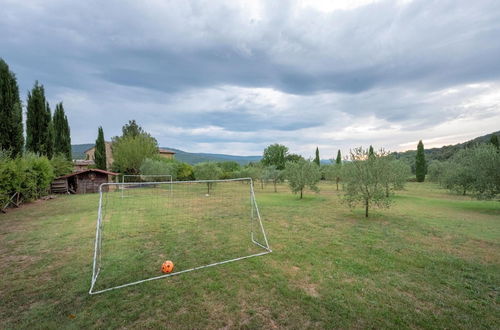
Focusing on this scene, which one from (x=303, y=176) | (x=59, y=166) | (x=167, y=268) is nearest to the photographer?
(x=167, y=268)

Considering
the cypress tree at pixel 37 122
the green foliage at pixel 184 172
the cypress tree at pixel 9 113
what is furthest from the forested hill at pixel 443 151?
the cypress tree at pixel 9 113

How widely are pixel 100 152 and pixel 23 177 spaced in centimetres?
2381

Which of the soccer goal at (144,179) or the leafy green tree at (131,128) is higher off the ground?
the leafy green tree at (131,128)

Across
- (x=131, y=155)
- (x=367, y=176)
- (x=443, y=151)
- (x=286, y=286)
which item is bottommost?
(x=286, y=286)

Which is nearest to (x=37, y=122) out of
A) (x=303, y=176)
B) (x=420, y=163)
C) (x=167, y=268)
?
(x=303, y=176)

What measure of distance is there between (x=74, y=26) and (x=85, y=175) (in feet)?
54.4

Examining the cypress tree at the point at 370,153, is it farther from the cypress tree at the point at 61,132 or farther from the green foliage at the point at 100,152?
the green foliage at the point at 100,152

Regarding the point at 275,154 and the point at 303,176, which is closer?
the point at 303,176

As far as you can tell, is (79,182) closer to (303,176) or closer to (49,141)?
(49,141)

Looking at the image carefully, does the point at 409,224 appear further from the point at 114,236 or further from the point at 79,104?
the point at 79,104

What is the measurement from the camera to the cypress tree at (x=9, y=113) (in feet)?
55.4

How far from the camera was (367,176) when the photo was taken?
33.0 ft

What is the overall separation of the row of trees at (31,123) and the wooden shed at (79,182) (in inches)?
148

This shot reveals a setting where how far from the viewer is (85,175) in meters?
22.1
